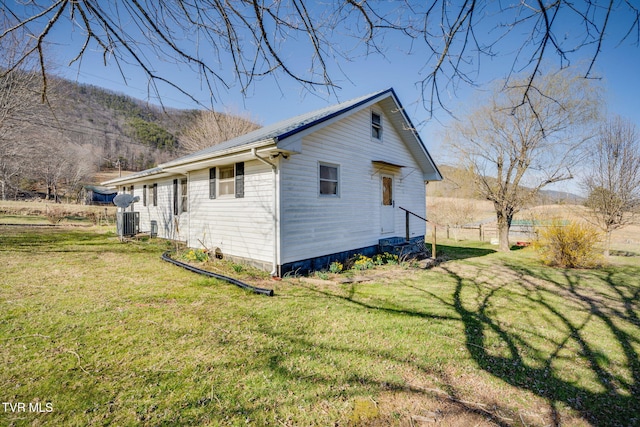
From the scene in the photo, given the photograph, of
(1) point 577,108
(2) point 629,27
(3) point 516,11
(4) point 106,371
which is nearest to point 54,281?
(4) point 106,371

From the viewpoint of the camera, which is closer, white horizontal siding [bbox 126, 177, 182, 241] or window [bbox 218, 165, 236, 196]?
window [bbox 218, 165, 236, 196]

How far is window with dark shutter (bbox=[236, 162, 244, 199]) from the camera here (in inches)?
297

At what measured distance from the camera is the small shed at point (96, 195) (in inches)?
1433

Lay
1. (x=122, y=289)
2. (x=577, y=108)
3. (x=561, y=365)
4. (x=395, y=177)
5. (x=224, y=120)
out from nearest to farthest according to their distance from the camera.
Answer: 1. (x=561, y=365)
2. (x=122, y=289)
3. (x=395, y=177)
4. (x=577, y=108)
5. (x=224, y=120)

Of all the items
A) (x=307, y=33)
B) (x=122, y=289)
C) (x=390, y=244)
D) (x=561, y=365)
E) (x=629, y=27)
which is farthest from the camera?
(x=390, y=244)

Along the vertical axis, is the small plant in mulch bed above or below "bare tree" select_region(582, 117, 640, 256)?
below

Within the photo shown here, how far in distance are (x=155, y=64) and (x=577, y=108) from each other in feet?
51.1

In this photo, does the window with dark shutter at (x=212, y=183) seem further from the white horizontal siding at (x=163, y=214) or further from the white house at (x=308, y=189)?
the white horizontal siding at (x=163, y=214)

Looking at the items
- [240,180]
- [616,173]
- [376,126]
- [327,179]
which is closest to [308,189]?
[327,179]

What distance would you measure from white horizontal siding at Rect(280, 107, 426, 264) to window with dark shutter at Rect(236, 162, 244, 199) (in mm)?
1583

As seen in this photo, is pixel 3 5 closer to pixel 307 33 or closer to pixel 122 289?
pixel 307 33

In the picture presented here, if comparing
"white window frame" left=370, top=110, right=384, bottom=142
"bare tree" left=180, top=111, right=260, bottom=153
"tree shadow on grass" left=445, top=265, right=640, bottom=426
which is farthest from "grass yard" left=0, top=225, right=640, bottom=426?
"bare tree" left=180, top=111, right=260, bottom=153

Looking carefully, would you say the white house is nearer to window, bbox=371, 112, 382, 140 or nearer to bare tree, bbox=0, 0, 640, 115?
window, bbox=371, 112, 382, 140

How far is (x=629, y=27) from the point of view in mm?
1882
